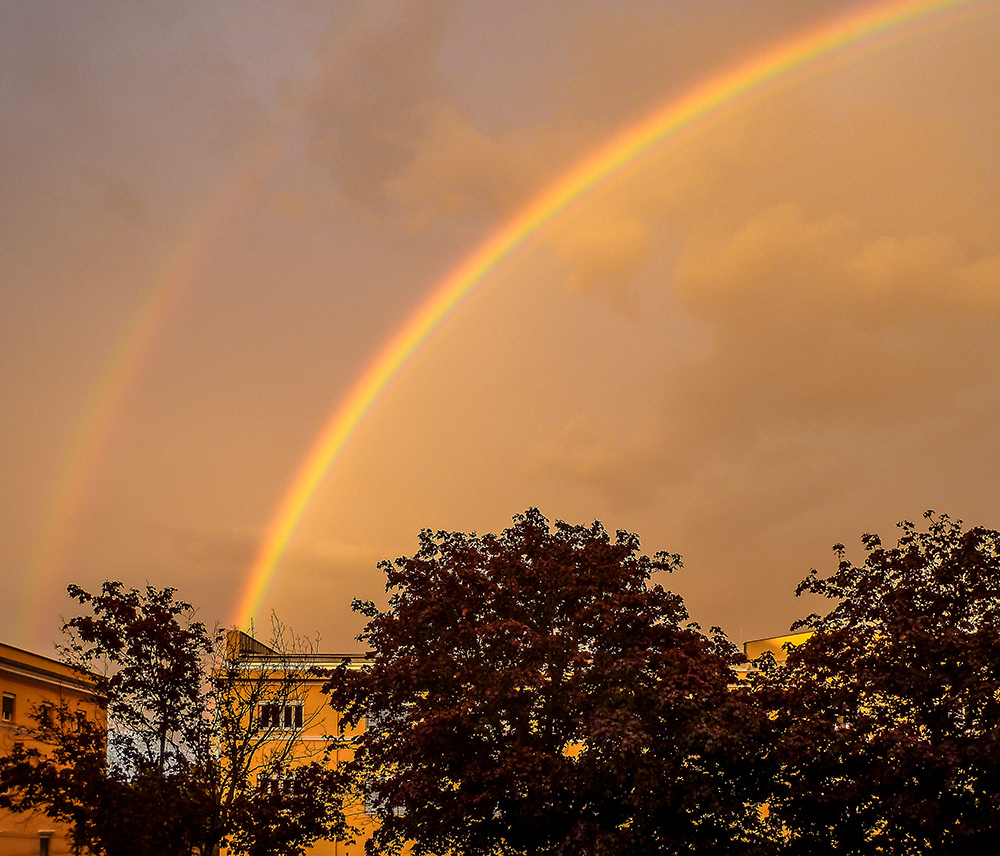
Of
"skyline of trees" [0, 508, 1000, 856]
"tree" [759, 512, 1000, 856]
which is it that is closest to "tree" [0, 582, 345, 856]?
"skyline of trees" [0, 508, 1000, 856]

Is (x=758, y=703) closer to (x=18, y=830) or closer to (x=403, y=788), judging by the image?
(x=403, y=788)

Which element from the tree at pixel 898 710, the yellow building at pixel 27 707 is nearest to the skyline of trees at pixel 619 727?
the tree at pixel 898 710

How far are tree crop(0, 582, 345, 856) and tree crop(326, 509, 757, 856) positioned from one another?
2488mm

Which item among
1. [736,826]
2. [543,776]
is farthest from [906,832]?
[543,776]

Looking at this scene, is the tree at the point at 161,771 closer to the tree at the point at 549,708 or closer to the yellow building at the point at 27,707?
the tree at the point at 549,708

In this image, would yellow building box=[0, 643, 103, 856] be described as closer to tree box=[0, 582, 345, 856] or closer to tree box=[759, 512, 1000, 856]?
tree box=[0, 582, 345, 856]

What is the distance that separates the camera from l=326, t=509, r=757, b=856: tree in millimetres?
20703

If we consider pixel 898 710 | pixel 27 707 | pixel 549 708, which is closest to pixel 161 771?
pixel 549 708

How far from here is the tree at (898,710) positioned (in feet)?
63.6

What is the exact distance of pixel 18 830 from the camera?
43.4 m

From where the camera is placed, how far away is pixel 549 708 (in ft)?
71.5

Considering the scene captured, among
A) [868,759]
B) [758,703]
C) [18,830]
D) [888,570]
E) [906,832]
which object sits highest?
[18,830]

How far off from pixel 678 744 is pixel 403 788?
16.8ft

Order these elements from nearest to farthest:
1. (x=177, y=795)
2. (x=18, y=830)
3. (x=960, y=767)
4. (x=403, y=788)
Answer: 1. (x=960, y=767)
2. (x=403, y=788)
3. (x=177, y=795)
4. (x=18, y=830)
